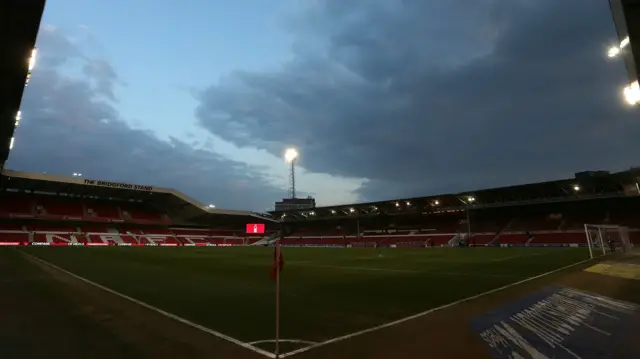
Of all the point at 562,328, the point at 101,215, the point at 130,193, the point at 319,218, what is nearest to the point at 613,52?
the point at 562,328

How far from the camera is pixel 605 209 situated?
55812mm

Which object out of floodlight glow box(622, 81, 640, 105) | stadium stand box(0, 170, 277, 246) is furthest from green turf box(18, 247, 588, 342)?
stadium stand box(0, 170, 277, 246)

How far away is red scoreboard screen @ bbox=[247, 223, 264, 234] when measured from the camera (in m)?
98.3

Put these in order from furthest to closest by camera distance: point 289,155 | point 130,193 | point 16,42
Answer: point 130,193, point 289,155, point 16,42

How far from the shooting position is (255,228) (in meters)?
99.6

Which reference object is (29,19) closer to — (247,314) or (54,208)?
(247,314)

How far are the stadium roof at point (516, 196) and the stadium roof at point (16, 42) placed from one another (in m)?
57.5

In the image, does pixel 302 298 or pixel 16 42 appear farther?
pixel 302 298

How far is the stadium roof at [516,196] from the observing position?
152 feet

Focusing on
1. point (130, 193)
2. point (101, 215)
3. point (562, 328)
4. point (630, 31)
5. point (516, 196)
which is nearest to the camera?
point (562, 328)

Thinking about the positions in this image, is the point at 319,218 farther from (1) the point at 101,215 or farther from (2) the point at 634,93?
(2) the point at 634,93

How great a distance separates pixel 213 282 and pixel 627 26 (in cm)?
1805

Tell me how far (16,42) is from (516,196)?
214 ft

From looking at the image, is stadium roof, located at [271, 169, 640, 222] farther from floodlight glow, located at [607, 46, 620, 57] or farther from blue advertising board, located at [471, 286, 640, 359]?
blue advertising board, located at [471, 286, 640, 359]
